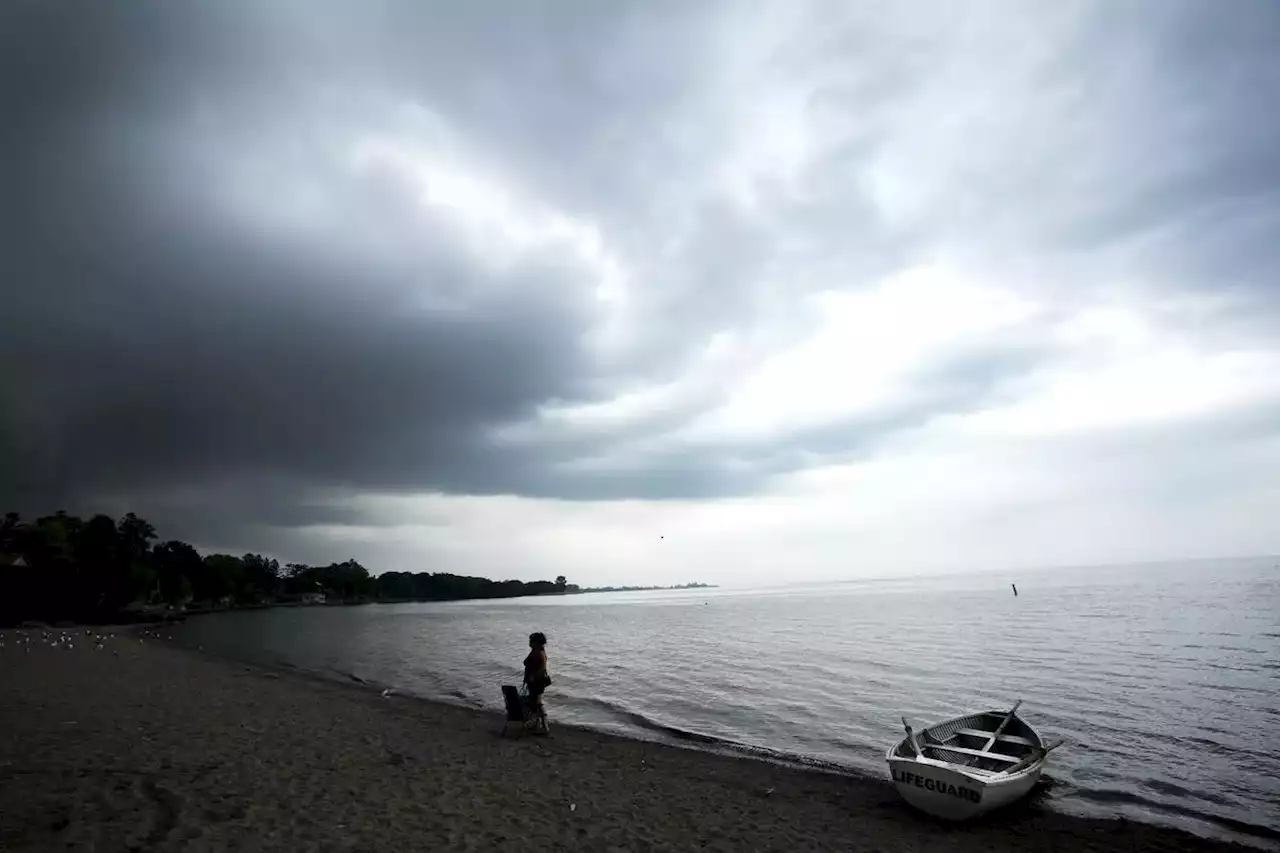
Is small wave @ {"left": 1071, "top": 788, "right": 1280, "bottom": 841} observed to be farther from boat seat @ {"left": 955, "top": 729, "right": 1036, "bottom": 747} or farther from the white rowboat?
the white rowboat

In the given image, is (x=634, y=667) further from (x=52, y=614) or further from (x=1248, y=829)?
(x=52, y=614)

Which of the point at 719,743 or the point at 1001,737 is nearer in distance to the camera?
the point at 1001,737

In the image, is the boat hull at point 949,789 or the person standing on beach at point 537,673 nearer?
the boat hull at point 949,789

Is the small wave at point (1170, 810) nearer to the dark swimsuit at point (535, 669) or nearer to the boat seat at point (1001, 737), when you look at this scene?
the boat seat at point (1001, 737)

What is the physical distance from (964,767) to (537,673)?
10.2 meters

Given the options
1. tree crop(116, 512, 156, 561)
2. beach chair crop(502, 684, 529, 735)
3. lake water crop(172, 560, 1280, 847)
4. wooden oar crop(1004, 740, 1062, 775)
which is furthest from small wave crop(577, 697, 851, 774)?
tree crop(116, 512, 156, 561)

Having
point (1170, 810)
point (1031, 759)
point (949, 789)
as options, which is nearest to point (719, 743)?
point (949, 789)

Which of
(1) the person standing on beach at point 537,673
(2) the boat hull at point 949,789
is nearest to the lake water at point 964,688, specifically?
(2) the boat hull at point 949,789

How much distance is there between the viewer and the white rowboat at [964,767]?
13320mm

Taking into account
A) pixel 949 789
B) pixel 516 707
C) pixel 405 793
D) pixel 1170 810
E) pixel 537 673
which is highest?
pixel 537 673

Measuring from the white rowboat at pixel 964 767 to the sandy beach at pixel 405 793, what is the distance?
1.44 feet

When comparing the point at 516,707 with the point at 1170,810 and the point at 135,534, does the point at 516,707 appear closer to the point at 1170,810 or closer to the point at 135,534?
the point at 1170,810

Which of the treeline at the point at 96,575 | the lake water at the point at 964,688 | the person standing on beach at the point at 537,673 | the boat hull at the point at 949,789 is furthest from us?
the treeline at the point at 96,575

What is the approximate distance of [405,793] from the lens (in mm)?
12391
